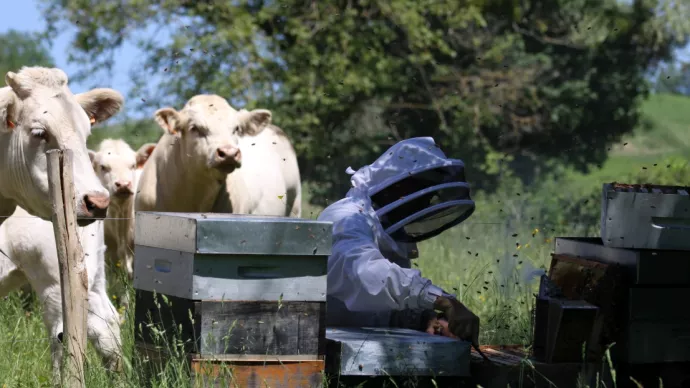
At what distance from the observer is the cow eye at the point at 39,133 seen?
4.62 meters

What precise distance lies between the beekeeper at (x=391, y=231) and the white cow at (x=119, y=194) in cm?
417

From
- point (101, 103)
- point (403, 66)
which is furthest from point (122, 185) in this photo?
point (403, 66)

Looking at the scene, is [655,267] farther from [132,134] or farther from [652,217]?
[132,134]

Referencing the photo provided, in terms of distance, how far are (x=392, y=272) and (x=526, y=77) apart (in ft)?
51.7

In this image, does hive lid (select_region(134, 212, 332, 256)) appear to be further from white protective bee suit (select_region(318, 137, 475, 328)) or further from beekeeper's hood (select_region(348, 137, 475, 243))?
beekeeper's hood (select_region(348, 137, 475, 243))

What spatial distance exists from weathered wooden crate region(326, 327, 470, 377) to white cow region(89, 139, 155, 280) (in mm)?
4981

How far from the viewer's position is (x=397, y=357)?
4.02 metres

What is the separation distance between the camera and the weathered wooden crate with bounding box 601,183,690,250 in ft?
13.4

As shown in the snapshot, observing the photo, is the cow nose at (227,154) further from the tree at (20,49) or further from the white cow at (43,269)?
the tree at (20,49)

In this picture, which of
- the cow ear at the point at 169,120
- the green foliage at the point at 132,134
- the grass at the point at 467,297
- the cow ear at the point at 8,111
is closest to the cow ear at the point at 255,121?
the cow ear at the point at 169,120

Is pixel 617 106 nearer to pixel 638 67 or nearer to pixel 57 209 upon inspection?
pixel 638 67

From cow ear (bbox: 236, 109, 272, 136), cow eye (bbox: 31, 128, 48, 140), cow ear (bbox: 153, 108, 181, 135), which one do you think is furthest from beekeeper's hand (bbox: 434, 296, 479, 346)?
cow ear (bbox: 236, 109, 272, 136)

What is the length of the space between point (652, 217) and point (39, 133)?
281 cm

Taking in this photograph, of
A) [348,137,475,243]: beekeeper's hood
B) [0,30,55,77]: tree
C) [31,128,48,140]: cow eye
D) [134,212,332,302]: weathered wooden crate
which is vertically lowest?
[134,212,332,302]: weathered wooden crate
